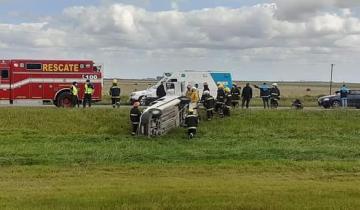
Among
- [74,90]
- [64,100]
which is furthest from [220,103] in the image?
[64,100]

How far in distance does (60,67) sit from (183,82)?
9.21 meters

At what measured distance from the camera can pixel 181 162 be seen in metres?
18.1

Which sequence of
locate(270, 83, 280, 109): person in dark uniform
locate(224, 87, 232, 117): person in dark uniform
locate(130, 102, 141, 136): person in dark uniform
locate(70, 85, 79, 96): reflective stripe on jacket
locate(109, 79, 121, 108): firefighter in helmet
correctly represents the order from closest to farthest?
locate(130, 102, 141, 136): person in dark uniform
locate(224, 87, 232, 117): person in dark uniform
locate(70, 85, 79, 96): reflective stripe on jacket
locate(109, 79, 121, 108): firefighter in helmet
locate(270, 83, 280, 109): person in dark uniform

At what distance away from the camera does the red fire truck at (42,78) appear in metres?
33.4

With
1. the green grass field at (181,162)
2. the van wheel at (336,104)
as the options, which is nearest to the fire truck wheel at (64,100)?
the green grass field at (181,162)

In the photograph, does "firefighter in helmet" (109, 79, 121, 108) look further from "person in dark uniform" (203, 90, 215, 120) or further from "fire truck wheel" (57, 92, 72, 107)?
"person in dark uniform" (203, 90, 215, 120)

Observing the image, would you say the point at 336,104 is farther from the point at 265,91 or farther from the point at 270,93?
the point at 265,91

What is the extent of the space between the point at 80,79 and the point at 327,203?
1012 inches

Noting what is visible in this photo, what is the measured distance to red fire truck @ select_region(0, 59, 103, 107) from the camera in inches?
1314

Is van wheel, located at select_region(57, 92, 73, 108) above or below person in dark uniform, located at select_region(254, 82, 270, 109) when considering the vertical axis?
below

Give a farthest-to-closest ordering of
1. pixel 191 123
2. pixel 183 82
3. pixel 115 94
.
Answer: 1. pixel 183 82
2. pixel 115 94
3. pixel 191 123

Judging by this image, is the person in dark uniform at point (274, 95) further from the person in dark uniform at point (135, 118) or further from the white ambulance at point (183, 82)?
the person in dark uniform at point (135, 118)

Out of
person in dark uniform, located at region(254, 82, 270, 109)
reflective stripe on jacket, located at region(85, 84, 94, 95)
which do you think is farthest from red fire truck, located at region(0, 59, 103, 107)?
person in dark uniform, located at region(254, 82, 270, 109)

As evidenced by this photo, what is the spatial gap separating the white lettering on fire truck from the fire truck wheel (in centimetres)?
138
